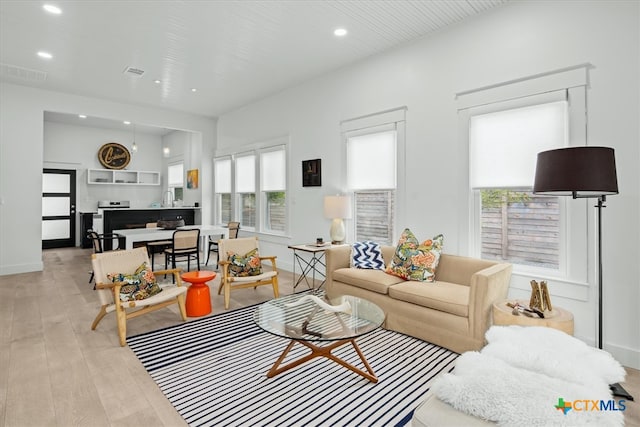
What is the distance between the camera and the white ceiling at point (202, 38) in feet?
11.4

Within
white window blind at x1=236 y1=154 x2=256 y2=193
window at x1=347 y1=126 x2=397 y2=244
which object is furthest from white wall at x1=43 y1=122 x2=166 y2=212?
window at x1=347 y1=126 x2=397 y2=244

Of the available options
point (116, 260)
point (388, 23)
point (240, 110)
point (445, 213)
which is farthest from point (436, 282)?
point (240, 110)

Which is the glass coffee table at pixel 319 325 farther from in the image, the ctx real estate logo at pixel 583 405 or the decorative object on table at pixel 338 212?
the decorative object on table at pixel 338 212

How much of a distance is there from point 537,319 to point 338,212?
2.78m

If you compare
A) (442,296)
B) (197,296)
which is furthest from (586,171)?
(197,296)

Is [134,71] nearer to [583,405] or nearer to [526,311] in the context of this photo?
[526,311]

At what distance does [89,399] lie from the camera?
2.19 m

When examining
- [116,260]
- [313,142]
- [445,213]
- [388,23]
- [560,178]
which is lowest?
[116,260]

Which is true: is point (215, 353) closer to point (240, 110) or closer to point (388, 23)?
point (388, 23)

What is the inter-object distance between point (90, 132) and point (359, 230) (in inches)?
340

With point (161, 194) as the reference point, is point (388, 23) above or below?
above

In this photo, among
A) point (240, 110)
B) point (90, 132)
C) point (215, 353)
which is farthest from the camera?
point (90, 132)

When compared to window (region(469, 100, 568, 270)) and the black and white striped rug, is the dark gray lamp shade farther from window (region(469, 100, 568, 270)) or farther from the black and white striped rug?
the black and white striped rug

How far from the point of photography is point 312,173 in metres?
5.46
